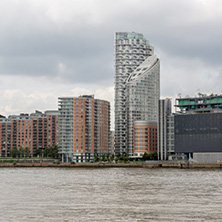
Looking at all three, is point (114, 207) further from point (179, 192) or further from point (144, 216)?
point (179, 192)

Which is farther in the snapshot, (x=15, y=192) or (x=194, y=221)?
Result: (x=15, y=192)

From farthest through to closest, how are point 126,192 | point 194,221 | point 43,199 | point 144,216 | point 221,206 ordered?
point 126,192 < point 43,199 < point 221,206 < point 144,216 < point 194,221

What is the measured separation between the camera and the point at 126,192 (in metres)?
90.2

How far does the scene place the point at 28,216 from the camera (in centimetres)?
6078

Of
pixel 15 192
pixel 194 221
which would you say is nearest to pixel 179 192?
pixel 15 192

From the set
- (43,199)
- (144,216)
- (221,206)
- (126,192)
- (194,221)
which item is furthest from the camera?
(126,192)

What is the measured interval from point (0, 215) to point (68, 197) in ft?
70.1

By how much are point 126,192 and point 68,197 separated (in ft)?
40.3

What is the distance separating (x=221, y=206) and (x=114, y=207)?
1378 centimetres

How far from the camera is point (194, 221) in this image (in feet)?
186

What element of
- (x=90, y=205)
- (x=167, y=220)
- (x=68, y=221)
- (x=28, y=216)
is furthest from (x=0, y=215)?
(x=167, y=220)

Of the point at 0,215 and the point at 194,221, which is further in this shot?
the point at 0,215

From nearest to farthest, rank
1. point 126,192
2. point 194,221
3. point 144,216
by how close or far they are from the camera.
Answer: point 194,221 < point 144,216 < point 126,192

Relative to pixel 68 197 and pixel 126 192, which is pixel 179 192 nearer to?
pixel 126 192
